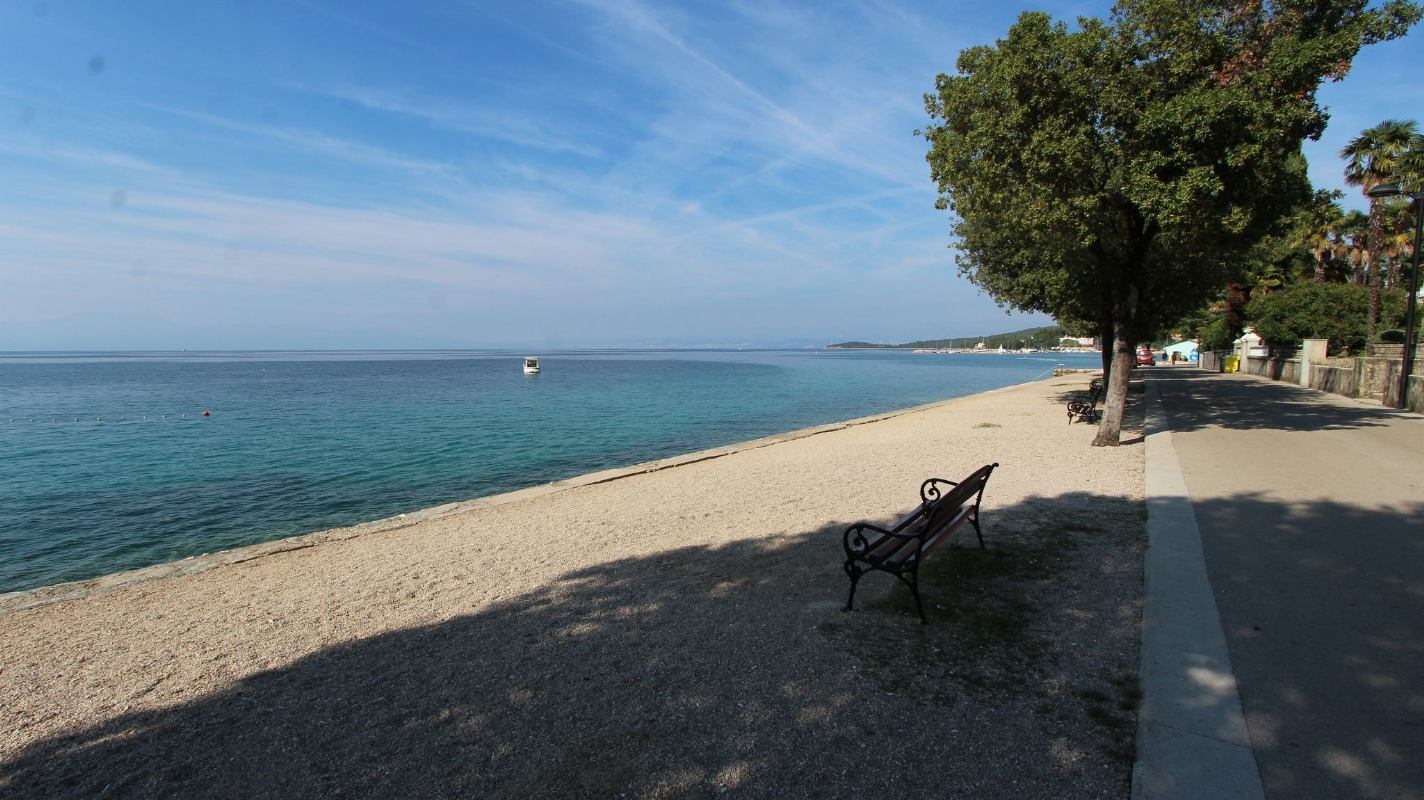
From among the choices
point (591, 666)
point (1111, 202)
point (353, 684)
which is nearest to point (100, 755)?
point (353, 684)

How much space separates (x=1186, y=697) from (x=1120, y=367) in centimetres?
1126

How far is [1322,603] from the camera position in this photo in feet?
15.7

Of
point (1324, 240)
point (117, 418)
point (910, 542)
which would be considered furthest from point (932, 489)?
point (1324, 240)

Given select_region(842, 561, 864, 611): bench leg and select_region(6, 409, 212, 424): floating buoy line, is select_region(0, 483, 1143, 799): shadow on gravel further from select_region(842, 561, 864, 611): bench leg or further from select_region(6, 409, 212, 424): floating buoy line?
select_region(6, 409, 212, 424): floating buoy line

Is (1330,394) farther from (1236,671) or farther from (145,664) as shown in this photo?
(145,664)

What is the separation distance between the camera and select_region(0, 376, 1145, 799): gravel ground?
3.17 metres

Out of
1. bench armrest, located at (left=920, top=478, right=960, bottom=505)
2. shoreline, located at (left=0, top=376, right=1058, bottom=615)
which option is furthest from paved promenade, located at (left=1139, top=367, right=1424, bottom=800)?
shoreline, located at (left=0, top=376, right=1058, bottom=615)

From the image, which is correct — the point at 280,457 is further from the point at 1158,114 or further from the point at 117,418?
the point at 1158,114

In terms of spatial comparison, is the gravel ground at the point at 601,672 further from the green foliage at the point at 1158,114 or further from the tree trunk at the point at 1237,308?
the tree trunk at the point at 1237,308

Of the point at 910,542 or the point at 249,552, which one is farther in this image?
the point at 249,552

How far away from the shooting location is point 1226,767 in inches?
116

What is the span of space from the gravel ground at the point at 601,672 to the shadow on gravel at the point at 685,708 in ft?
0.06

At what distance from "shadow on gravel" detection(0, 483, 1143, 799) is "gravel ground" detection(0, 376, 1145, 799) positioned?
0.06ft

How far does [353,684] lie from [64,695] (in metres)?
1.99
